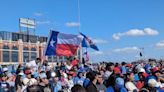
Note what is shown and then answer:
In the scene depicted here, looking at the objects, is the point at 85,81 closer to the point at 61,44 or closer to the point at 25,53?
the point at 61,44

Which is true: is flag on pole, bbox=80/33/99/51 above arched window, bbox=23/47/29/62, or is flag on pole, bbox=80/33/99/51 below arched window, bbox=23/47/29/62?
below

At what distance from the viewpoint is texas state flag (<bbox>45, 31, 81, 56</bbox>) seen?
1698 centimetres

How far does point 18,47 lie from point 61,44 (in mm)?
103937

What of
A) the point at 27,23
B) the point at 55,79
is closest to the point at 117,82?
the point at 55,79

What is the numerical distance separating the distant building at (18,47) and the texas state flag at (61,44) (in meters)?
94.1

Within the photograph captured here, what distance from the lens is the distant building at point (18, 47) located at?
114 m

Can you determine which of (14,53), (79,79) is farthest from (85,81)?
(14,53)

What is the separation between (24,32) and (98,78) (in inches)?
4614

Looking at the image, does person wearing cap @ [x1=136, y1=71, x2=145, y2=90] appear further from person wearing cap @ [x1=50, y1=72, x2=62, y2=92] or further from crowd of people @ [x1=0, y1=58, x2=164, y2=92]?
person wearing cap @ [x1=50, y1=72, x2=62, y2=92]

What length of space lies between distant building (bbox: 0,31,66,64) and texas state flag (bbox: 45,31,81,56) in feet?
309

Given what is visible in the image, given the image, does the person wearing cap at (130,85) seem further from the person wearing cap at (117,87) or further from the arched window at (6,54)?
the arched window at (6,54)

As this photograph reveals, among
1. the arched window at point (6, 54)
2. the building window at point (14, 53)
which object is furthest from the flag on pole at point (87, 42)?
the building window at point (14, 53)

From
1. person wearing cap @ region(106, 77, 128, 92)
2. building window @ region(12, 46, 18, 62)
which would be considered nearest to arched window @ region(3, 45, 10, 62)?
building window @ region(12, 46, 18, 62)

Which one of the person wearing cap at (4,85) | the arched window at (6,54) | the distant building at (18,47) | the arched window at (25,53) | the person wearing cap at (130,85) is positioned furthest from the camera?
the arched window at (25,53)
